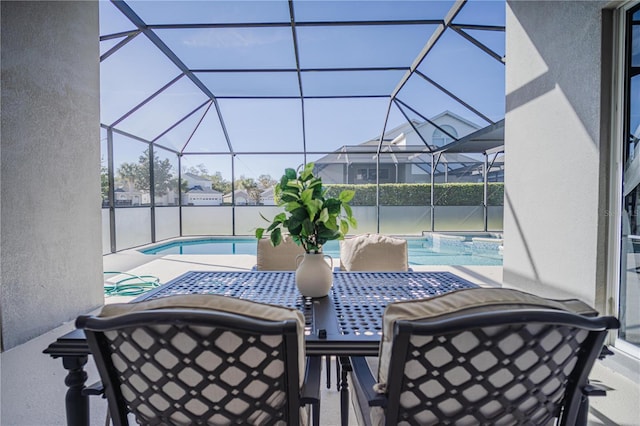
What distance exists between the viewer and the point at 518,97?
3412 millimetres

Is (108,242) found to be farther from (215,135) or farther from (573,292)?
(573,292)

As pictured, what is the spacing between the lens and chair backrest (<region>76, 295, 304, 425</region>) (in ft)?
2.39

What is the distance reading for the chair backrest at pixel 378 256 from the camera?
2.56 metres

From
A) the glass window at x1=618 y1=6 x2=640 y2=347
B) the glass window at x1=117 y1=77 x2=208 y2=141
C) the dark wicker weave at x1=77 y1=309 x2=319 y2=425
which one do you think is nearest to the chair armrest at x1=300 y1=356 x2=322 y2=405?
the dark wicker weave at x1=77 y1=309 x2=319 y2=425

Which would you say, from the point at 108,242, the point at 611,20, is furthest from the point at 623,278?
the point at 108,242

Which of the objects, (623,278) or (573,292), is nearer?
(623,278)

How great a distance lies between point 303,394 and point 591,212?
257 cm

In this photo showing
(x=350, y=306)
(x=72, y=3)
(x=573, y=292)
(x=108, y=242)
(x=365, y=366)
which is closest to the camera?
(x=365, y=366)

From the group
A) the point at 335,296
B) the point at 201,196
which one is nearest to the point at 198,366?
the point at 335,296

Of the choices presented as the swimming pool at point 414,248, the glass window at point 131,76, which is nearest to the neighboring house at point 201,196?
the swimming pool at point 414,248

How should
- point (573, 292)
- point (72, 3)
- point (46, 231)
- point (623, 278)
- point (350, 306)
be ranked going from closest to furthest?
1. point (350, 306)
2. point (623, 278)
3. point (573, 292)
4. point (46, 231)
5. point (72, 3)

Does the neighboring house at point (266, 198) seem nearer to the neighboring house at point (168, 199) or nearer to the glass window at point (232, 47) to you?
the neighboring house at point (168, 199)

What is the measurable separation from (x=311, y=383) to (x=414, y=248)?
27.5 ft

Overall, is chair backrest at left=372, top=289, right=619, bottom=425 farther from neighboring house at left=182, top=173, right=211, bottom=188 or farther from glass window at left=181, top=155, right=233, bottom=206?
neighboring house at left=182, top=173, right=211, bottom=188
